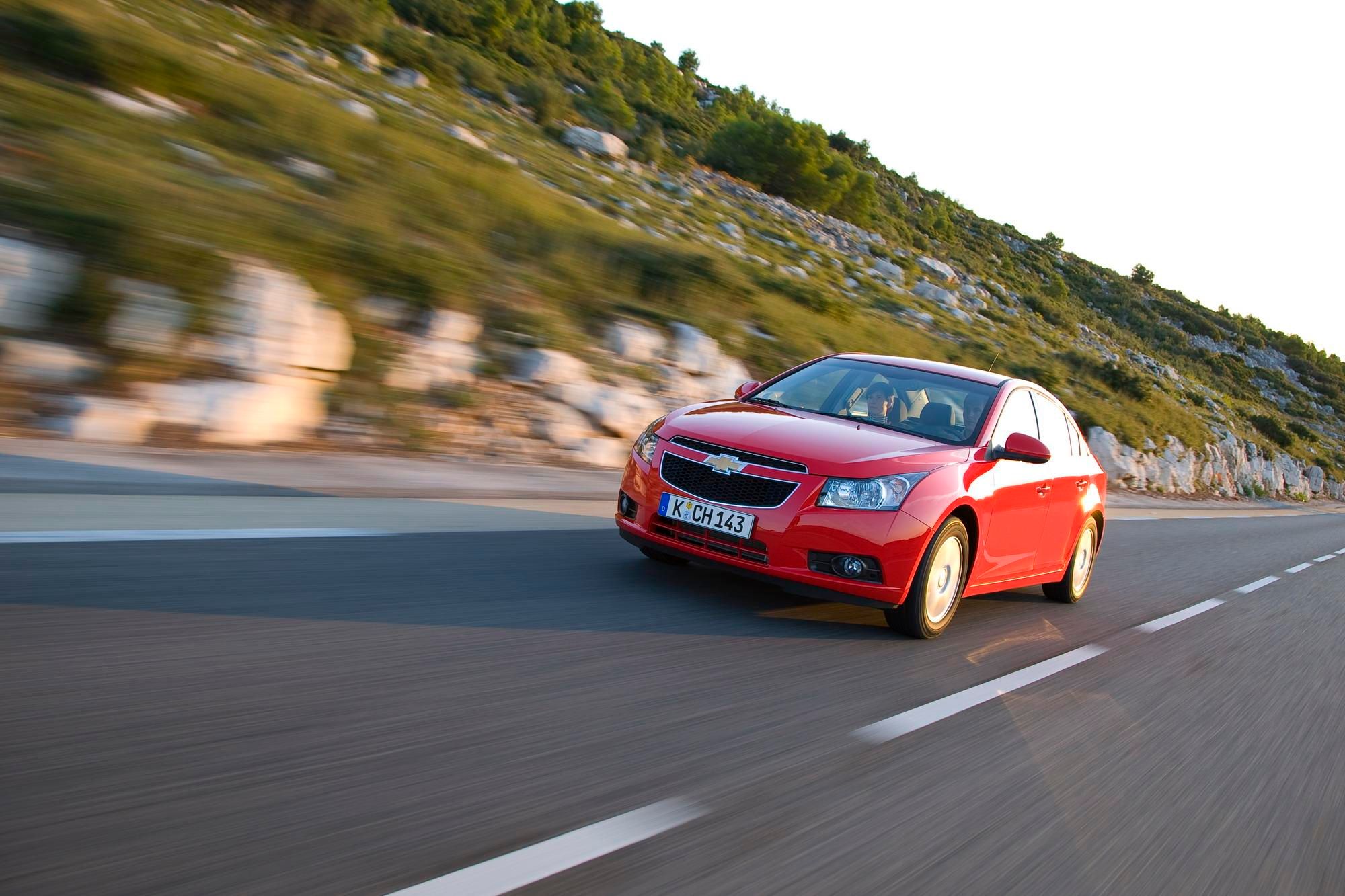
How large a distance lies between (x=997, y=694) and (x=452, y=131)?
2248cm

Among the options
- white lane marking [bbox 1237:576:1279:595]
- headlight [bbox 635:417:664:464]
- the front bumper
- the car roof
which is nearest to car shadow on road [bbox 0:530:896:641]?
the front bumper

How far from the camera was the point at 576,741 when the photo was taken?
150 inches

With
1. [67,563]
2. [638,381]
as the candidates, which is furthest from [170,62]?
[67,563]

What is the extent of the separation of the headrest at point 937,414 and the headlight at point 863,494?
1.07 m

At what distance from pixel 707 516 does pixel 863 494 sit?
800mm

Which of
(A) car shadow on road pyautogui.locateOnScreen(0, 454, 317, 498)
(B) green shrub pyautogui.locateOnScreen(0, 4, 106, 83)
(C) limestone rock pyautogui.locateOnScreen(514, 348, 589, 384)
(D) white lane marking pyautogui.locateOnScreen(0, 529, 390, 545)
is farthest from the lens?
(B) green shrub pyautogui.locateOnScreen(0, 4, 106, 83)

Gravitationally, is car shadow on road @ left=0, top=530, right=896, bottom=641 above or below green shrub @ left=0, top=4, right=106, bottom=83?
below

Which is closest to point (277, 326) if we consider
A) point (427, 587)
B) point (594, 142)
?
point (427, 587)

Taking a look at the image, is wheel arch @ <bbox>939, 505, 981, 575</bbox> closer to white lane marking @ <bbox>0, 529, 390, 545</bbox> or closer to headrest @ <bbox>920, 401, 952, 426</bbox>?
headrest @ <bbox>920, 401, 952, 426</bbox>

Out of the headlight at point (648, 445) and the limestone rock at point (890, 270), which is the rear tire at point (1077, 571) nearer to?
the headlight at point (648, 445)

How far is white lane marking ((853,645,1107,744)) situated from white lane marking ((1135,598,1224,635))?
4.84ft

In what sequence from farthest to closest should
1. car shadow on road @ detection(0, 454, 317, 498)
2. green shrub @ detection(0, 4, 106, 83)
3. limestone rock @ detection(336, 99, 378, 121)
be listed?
1. limestone rock @ detection(336, 99, 378, 121)
2. green shrub @ detection(0, 4, 106, 83)
3. car shadow on road @ detection(0, 454, 317, 498)

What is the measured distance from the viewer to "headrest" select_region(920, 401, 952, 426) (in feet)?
22.1

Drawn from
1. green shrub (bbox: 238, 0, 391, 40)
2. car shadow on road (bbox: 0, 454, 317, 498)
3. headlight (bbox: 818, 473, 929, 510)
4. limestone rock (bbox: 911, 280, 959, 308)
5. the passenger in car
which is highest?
green shrub (bbox: 238, 0, 391, 40)
